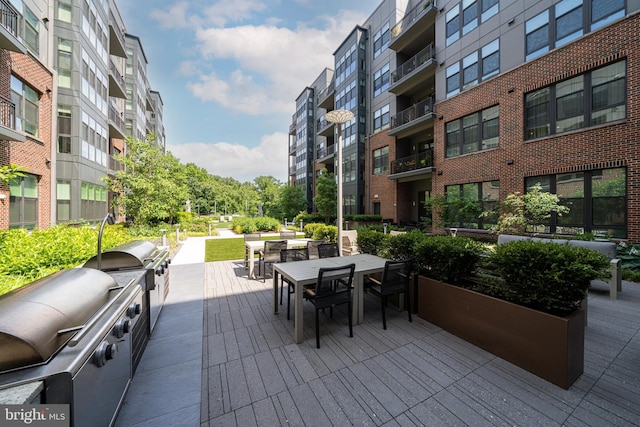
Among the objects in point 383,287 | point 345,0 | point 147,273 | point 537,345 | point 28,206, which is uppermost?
point 345,0

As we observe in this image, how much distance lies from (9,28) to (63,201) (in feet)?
22.8

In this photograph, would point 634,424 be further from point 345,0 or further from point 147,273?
point 345,0

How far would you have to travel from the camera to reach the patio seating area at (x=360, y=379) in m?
2.41

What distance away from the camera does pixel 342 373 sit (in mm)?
3031

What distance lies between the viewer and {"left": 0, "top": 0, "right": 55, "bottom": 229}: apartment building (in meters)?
8.45

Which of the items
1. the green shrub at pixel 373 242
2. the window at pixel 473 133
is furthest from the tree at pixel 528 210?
the green shrub at pixel 373 242

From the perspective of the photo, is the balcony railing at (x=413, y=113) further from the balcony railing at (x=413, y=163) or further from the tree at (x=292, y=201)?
the tree at (x=292, y=201)

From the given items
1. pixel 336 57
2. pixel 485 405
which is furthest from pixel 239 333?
pixel 336 57

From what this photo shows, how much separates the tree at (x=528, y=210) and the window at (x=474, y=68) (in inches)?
250

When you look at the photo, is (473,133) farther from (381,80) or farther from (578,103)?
(381,80)

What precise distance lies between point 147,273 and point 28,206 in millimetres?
11008

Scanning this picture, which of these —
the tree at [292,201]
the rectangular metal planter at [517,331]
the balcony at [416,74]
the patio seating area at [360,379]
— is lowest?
the patio seating area at [360,379]

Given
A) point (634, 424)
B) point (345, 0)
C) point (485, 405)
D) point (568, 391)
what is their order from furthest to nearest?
point (345, 0), point (568, 391), point (485, 405), point (634, 424)

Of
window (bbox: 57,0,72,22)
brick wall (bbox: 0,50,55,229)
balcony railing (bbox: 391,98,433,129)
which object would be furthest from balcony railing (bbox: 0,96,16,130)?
balcony railing (bbox: 391,98,433,129)
